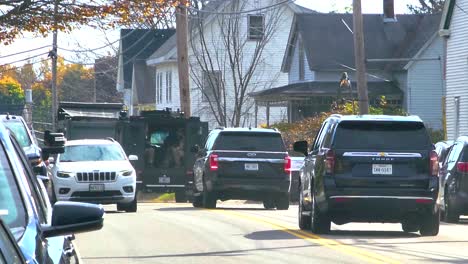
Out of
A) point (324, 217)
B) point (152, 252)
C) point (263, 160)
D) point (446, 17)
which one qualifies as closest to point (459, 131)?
point (446, 17)

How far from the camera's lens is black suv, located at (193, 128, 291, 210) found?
26938 mm

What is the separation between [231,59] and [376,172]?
36561 millimetres

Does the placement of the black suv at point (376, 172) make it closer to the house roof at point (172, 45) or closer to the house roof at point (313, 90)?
the house roof at point (313, 90)

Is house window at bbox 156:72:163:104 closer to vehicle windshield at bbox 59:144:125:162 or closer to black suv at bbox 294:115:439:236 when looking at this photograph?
vehicle windshield at bbox 59:144:125:162

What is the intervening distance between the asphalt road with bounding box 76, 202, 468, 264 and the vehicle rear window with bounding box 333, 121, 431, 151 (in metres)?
1.39

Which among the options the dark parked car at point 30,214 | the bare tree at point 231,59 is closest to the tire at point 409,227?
the dark parked car at point 30,214

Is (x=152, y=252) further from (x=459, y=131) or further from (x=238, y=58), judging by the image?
(x=238, y=58)

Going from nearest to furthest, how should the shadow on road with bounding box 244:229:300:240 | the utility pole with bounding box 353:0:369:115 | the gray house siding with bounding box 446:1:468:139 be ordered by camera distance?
the shadow on road with bounding box 244:229:300:240 → the utility pole with bounding box 353:0:369:115 → the gray house siding with bounding box 446:1:468:139

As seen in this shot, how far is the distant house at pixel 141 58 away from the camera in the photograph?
70.1m

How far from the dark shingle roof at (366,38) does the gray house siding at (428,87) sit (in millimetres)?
1227

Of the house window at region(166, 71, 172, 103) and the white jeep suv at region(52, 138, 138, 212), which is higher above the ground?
the house window at region(166, 71, 172, 103)

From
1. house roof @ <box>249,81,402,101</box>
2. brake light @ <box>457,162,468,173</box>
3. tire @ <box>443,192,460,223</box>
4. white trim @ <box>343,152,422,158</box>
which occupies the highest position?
house roof @ <box>249,81,402,101</box>

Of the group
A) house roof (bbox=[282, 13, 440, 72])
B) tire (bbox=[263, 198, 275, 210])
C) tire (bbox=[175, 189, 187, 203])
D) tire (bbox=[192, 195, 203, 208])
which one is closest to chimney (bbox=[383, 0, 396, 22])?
house roof (bbox=[282, 13, 440, 72])

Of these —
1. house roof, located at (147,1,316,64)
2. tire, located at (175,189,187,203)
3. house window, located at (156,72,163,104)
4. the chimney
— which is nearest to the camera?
tire, located at (175,189,187,203)
